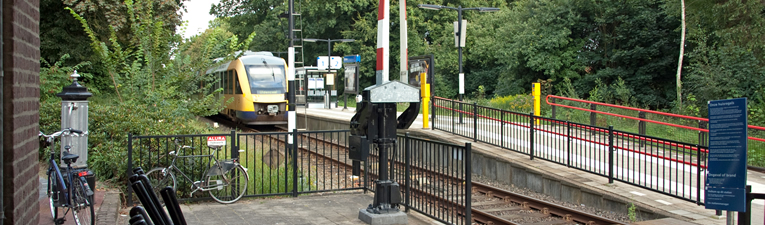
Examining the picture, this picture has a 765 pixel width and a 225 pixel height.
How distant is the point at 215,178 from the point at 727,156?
6596 mm

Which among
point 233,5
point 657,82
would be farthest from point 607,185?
point 233,5

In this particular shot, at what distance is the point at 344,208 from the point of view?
821 centimetres

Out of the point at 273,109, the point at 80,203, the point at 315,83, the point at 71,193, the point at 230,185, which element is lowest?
the point at 230,185

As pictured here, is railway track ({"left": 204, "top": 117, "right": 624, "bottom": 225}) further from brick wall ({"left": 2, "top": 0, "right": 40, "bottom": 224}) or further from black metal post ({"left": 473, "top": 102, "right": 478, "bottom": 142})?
brick wall ({"left": 2, "top": 0, "right": 40, "bottom": 224})

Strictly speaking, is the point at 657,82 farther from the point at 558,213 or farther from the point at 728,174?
the point at 728,174

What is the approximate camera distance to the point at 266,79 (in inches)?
834

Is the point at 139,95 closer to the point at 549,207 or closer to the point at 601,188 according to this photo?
the point at 549,207

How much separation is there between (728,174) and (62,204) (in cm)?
637

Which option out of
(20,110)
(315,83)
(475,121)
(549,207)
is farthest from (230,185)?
(315,83)

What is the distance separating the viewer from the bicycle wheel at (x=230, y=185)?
8453 millimetres

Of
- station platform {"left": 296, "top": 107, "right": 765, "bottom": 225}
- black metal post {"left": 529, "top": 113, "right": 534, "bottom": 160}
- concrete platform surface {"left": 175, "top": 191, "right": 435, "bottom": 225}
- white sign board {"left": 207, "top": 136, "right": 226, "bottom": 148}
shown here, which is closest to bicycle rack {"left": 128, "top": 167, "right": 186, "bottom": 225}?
concrete platform surface {"left": 175, "top": 191, "right": 435, "bottom": 225}

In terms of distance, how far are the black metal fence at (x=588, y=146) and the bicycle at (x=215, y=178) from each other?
5948 millimetres

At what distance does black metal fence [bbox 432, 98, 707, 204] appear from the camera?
9.28 metres

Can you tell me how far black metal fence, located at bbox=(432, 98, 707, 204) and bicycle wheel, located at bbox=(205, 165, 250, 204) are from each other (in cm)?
586
